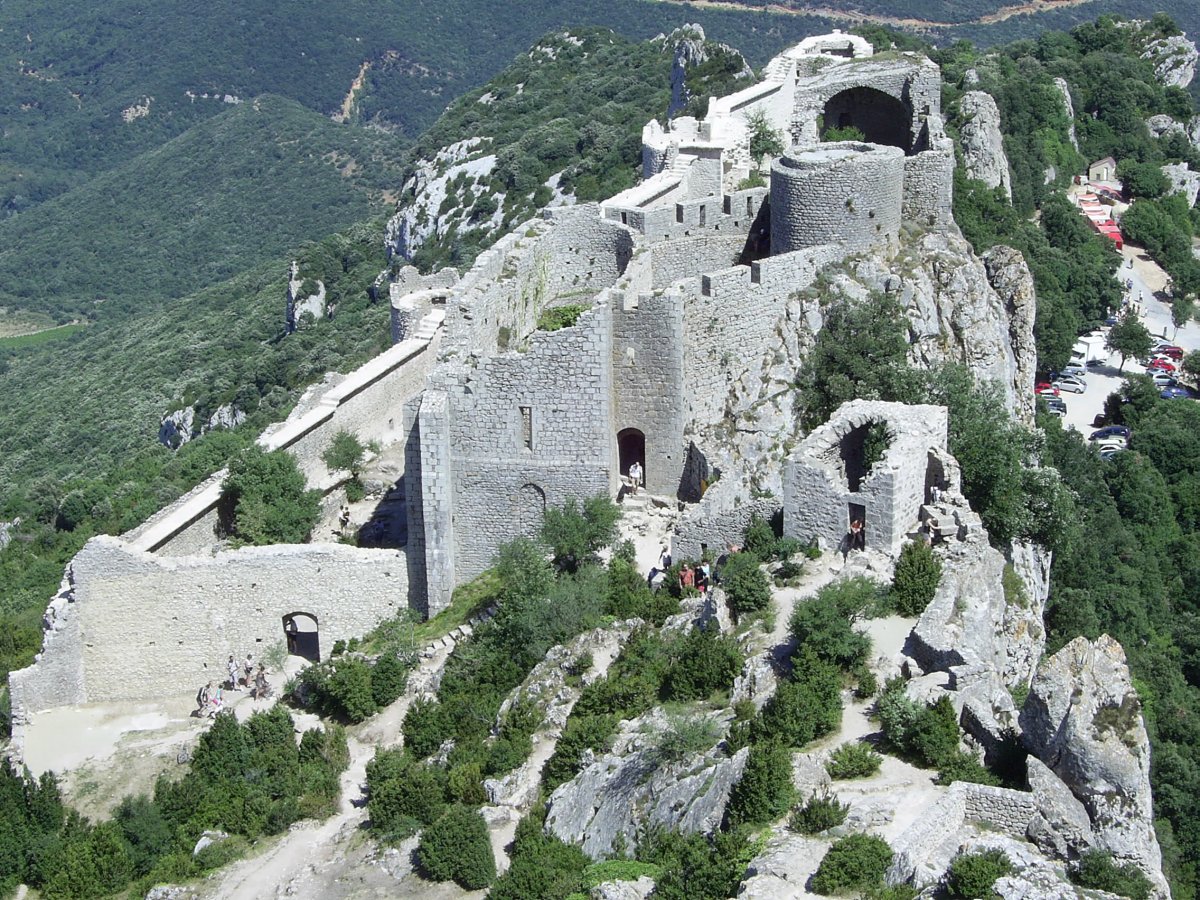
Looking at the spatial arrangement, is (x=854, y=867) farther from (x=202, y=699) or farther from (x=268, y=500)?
(x=268, y=500)

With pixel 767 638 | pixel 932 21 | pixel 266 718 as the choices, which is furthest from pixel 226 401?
pixel 932 21

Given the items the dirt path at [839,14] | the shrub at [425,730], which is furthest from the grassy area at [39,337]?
the shrub at [425,730]

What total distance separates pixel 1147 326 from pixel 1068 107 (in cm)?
1246

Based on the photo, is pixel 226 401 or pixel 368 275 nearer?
pixel 226 401

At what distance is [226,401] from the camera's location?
65.8 meters

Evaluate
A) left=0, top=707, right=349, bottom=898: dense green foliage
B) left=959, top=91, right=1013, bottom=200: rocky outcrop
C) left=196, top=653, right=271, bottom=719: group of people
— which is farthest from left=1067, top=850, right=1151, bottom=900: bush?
left=959, top=91, right=1013, bottom=200: rocky outcrop

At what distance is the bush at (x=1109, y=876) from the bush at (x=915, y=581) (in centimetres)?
601

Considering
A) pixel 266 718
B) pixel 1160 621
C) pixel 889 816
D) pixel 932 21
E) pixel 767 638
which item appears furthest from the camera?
pixel 932 21

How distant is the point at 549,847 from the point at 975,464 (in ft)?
36.7

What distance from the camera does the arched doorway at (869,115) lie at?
150ft

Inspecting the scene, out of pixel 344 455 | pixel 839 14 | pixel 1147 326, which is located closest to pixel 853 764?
pixel 344 455

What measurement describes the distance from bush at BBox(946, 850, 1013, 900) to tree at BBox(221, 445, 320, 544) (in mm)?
18216

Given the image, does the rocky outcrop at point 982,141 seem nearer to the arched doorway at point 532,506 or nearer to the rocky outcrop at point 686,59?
the rocky outcrop at point 686,59

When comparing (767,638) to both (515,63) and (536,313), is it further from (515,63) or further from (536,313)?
(515,63)
